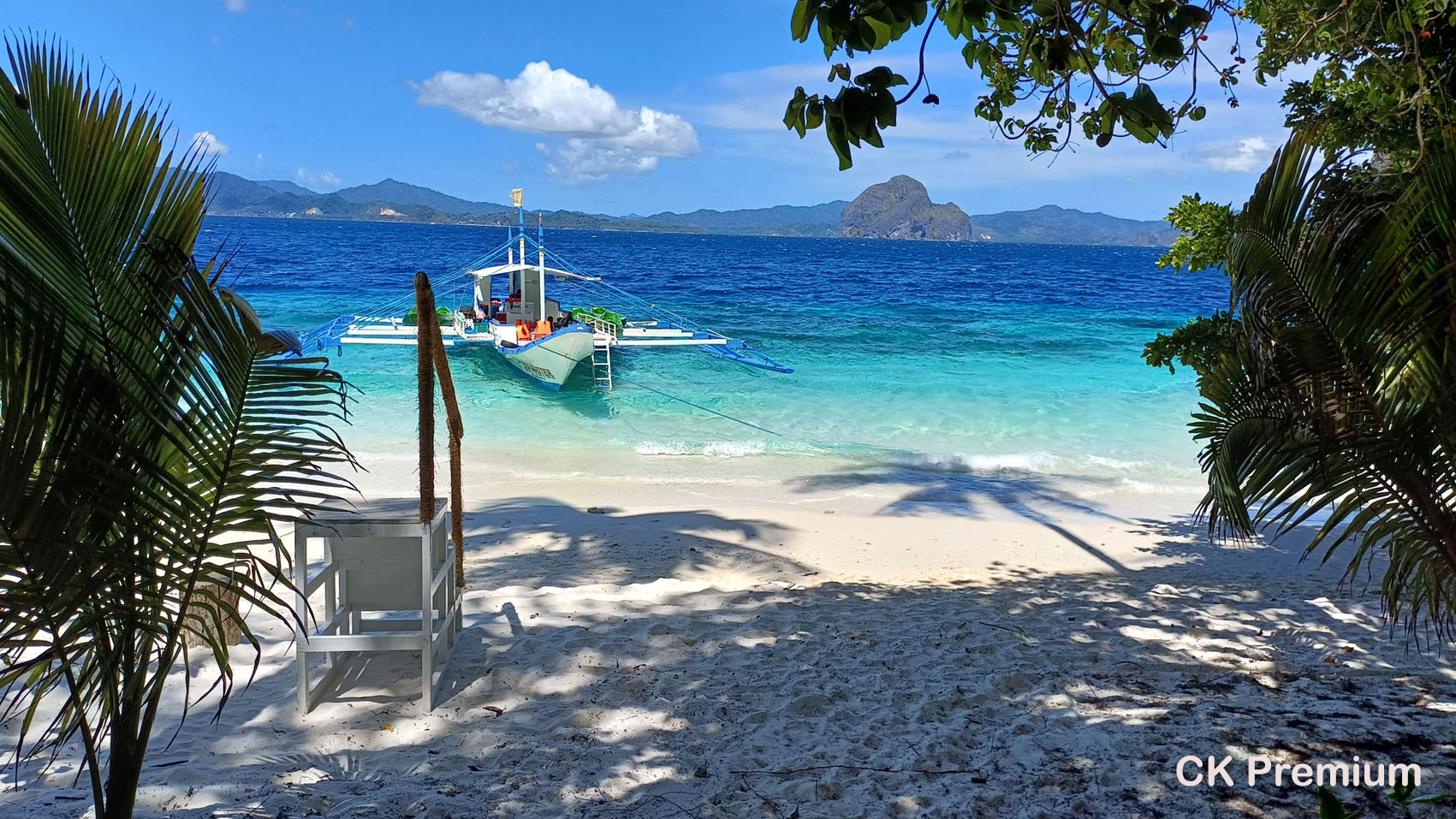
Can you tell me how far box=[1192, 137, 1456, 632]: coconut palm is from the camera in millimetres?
2340

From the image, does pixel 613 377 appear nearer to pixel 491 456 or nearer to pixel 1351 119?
pixel 491 456

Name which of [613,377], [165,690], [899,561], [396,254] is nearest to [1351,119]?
[899,561]

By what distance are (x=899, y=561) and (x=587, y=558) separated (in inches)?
78.3

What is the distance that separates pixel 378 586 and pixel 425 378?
864 millimetres

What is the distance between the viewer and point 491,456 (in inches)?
408

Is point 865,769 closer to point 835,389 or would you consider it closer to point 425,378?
point 425,378

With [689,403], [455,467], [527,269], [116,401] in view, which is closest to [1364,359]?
[116,401]

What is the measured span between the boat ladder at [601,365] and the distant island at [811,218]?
277 feet

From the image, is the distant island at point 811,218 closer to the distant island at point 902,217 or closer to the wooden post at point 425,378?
the distant island at point 902,217

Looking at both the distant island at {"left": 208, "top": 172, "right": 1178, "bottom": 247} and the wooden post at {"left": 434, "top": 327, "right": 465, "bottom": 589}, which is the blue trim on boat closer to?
the wooden post at {"left": 434, "top": 327, "right": 465, "bottom": 589}

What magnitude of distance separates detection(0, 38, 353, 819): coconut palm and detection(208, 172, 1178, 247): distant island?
9941 centimetres

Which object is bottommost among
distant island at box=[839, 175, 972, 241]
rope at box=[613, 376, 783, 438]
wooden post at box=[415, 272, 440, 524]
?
rope at box=[613, 376, 783, 438]

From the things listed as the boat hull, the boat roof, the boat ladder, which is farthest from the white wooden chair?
the boat roof

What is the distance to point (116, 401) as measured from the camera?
190 centimetres
